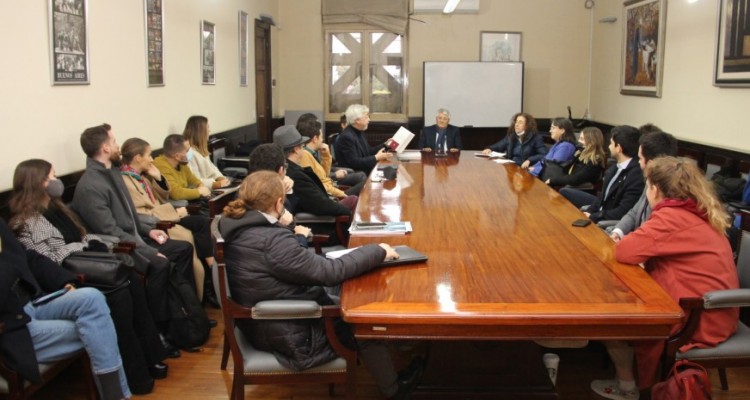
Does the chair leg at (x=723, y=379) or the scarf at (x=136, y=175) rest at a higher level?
the scarf at (x=136, y=175)

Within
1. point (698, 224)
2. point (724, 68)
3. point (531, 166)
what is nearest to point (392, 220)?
point (698, 224)

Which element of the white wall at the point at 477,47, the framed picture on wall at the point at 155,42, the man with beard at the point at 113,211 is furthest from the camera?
the white wall at the point at 477,47

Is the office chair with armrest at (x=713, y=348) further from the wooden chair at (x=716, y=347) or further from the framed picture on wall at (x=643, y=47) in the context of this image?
the framed picture on wall at (x=643, y=47)

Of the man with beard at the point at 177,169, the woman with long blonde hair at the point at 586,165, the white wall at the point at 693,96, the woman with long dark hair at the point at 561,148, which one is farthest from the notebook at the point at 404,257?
the white wall at the point at 693,96

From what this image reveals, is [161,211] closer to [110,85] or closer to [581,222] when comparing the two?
[110,85]

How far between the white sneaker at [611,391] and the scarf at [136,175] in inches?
117

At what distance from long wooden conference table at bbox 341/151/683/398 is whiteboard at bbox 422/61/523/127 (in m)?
6.51

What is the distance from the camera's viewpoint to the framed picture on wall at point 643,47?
7.81m

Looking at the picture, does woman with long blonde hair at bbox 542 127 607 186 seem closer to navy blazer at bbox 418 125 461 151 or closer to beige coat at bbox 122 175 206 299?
navy blazer at bbox 418 125 461 151

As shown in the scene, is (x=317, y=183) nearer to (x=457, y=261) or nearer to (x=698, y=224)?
(x=457, y=261)

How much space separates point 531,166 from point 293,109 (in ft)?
16.1

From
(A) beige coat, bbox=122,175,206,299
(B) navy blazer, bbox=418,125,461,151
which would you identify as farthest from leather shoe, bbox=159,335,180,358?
(B) navy blazer, bbox=418,125,461,151

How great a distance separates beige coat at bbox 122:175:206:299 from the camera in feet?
14.2

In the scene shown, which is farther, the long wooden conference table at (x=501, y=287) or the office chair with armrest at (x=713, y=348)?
the office chair with armrest at (x=713, y=348)
